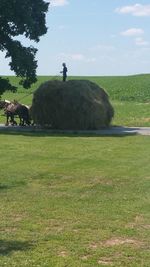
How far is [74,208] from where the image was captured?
404 inches

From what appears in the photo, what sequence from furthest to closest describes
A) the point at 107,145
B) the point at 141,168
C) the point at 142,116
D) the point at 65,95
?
1. the point at 142,116
2. the point at 65,95
3. the point at 107,145
4. the point at 141,168

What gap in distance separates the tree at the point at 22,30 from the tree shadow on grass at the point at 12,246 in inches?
909

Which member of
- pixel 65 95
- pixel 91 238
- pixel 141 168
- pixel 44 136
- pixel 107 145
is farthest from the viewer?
pixel 65 95

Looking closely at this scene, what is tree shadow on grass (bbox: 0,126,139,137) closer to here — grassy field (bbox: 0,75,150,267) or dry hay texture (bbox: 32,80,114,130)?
dry hay texture (bbox: 32,80,114,130)

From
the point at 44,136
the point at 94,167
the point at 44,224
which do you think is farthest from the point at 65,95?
the point at 44,224

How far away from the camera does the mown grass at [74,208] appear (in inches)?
296

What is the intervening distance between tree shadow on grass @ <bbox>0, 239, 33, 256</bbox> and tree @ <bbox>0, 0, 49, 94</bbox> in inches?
909

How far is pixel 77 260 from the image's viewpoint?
724cm

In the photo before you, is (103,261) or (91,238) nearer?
(103,261)

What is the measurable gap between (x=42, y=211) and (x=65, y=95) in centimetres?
1954

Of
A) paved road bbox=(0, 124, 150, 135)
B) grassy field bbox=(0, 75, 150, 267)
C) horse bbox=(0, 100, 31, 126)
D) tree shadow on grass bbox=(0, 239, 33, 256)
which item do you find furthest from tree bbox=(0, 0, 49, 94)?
tree shadow on grass bbox=(0, 239, 33, 256)

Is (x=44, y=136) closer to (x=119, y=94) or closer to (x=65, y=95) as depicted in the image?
(x=65, y=95)

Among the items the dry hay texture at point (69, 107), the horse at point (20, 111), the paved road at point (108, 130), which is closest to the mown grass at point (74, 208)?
the paved road at point (108, 130)

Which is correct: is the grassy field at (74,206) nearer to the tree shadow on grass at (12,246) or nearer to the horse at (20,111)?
the tree shadow on grass at (12,246)
